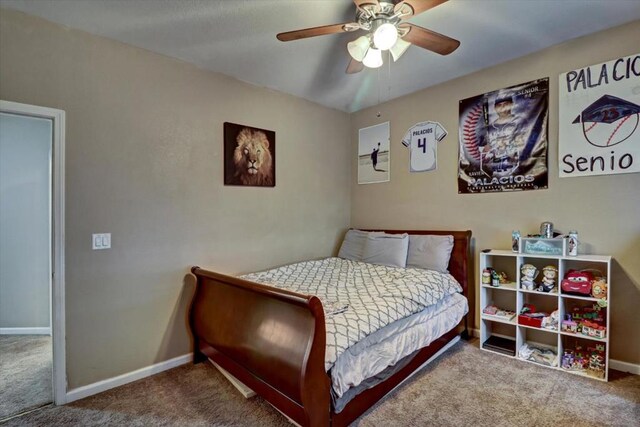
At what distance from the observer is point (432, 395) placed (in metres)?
2.14

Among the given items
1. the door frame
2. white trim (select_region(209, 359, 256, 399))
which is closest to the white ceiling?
the door frame

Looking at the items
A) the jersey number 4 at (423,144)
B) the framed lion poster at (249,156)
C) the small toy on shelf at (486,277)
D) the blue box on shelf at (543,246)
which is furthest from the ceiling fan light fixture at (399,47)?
the small toy on shelf at (486,277)

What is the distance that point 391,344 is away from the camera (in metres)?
2.06

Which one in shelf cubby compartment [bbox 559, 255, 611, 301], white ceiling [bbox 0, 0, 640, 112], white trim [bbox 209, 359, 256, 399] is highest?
white ceiling [bbox 0, 0, 640, 112]

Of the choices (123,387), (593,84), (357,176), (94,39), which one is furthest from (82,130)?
(593,84)

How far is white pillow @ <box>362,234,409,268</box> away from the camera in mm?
3219

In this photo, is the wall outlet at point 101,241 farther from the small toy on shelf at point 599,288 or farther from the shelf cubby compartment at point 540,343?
the small toy on shelf at point 599,288

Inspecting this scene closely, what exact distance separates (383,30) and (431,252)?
2069mm

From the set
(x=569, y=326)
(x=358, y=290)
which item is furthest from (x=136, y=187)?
(x=569, y=326)

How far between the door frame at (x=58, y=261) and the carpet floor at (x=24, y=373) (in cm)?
20

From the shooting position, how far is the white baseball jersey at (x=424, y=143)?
11.2 feet

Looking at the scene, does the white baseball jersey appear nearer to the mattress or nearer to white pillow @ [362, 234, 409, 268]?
white pillow @ [362, 234, 409, 268]

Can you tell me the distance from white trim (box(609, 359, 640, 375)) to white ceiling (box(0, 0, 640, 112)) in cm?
254

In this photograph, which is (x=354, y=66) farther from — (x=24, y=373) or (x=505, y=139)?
(x=24, y=373)
